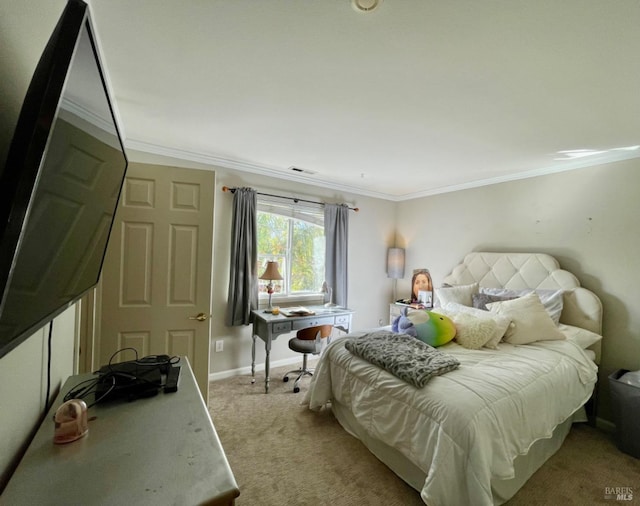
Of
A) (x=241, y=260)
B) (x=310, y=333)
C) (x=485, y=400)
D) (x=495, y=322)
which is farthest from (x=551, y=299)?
(x=241, y=260)

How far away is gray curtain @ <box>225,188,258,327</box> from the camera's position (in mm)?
3137

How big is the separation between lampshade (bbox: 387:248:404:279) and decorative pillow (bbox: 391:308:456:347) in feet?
6.20

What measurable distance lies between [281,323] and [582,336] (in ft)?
8.95

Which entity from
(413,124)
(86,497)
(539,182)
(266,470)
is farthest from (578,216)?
(86,497)

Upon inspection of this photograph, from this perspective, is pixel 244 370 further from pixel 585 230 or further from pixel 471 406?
pixel 585 230

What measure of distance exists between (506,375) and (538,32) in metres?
1.81

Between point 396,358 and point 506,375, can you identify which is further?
point 396,358

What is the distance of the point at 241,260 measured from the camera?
3.17 metres

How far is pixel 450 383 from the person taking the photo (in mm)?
1608

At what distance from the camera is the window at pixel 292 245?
3516 millimetres

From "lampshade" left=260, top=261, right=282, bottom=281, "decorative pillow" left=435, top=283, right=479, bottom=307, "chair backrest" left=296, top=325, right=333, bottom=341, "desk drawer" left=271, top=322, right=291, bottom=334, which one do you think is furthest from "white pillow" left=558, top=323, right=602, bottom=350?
"lampshade" left=260, top=261, right=282, bottom=281

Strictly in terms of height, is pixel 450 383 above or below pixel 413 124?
below

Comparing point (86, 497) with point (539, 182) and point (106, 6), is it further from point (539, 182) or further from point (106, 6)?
point (539, 182)

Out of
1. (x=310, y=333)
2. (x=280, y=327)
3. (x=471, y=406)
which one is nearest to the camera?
(x=471, y=406)
